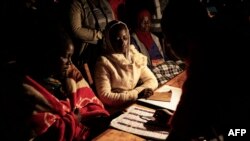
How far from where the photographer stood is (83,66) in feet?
9.31

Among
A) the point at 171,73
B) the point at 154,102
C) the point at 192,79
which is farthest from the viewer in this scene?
the point at 171,73

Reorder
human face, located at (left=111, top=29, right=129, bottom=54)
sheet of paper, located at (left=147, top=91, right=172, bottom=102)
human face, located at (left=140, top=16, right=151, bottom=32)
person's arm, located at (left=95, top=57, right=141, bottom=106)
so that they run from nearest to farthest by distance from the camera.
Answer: sheet of paper, located at (left=147, top=91, right=172, bottom=102) → person's arm, located at (left=95, top=57, right=141, bottom=106) → human face, located at (left=111, top=29, right=129, bottom=54) → human face, located at (left=140, top=16, right=151, bottom=32)

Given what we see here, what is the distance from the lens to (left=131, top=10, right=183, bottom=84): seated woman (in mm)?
3520

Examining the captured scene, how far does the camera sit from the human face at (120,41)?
2.75 metres

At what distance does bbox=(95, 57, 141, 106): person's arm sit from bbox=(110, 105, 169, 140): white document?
0.81m

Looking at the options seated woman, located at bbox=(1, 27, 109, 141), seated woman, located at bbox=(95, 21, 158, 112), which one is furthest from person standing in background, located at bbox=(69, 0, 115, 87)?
seated woman, located at bbox=(1, 27, 109, 141)

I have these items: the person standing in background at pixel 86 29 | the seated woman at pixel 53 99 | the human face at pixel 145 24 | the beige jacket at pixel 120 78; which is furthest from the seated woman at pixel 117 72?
the human face at pixel 145 24

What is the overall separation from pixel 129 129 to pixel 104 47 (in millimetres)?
1433

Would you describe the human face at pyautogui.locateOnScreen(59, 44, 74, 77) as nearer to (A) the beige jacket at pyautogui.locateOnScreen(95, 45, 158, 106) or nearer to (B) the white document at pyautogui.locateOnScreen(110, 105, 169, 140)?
(B) the white document at pyautogui.locateOnScreen(110, 105, 169, 140)

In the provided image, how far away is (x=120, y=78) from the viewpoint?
2.79 meters

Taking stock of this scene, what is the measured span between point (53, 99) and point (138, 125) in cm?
52

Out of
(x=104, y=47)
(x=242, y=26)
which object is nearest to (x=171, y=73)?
(x=104, y=47)

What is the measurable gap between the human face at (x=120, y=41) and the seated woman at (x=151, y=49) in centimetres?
68

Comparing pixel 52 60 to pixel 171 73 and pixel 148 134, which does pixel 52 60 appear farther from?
pixel 171 73
